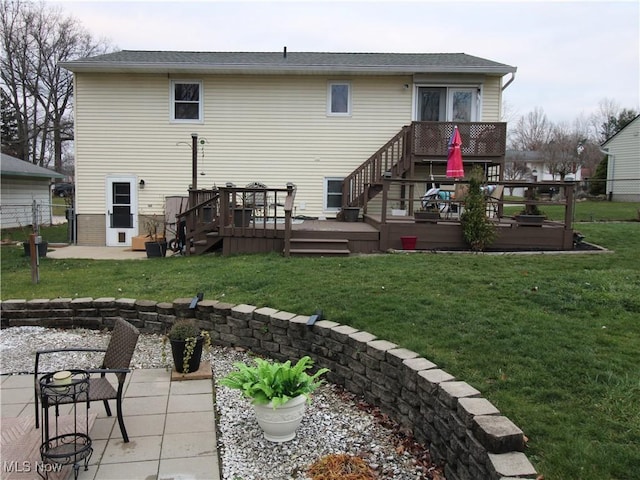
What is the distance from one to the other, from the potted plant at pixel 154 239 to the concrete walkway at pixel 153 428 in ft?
18.6

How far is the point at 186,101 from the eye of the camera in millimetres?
13219

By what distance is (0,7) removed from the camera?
26.9m

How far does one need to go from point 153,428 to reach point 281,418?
100cm

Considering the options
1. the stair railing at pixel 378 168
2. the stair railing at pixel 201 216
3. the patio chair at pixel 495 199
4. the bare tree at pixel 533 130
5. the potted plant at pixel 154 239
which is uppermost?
the bare tree at pixel 533 130

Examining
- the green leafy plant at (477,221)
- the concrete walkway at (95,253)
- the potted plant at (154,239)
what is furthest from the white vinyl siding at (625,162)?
the concrete walkway at (95,253)

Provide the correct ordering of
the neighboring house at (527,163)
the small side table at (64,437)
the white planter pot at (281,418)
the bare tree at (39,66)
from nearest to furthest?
1. the small side table at (64,437)
2. the white planter pot at (281,418)
3. the bare tree at (39,66)
4. the neighboring house at (527,163)

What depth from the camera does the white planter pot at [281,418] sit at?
10.8 feet

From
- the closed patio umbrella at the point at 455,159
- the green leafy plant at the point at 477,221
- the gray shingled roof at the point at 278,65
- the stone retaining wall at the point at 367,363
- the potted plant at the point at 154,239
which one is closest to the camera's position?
the stone retaining wall at the point at 367,363

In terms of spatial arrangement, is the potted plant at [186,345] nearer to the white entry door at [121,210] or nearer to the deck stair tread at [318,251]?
the deck stair tread at [318,251]

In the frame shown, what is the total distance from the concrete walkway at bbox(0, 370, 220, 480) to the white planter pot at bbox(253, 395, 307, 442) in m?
0.37

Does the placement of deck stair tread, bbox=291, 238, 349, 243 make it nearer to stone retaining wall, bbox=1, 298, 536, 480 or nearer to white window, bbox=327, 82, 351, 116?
stone retaining wall, bbox=1, 298, 536, 480

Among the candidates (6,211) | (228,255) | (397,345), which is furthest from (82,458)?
(6,211)

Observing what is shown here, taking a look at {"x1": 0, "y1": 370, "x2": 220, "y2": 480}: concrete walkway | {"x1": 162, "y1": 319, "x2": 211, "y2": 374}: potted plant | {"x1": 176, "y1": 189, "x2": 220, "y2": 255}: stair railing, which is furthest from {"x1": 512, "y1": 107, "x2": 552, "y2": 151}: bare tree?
{"x1": 0, "y1": 370, "x2": 220, "y2": 480}: concrete walkway

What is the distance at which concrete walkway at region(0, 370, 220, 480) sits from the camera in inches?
118
